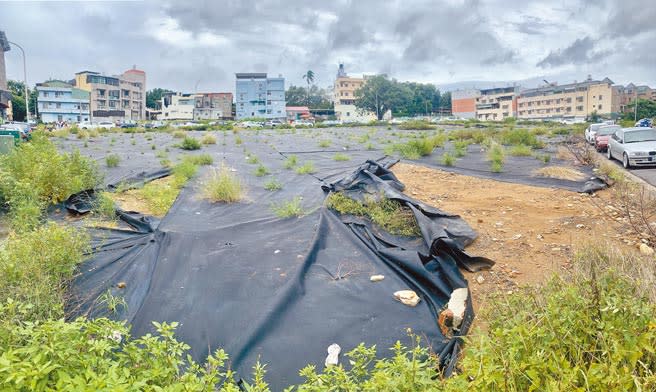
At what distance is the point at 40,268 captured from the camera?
3941 mm

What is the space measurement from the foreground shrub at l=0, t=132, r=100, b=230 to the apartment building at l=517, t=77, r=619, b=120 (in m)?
78.2

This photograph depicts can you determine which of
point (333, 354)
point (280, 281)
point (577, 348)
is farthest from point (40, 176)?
point (577, 348)

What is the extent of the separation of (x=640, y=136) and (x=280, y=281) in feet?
49.3

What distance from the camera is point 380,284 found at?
4.41 meters

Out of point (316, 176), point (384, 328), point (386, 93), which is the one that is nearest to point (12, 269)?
point (384, 328)

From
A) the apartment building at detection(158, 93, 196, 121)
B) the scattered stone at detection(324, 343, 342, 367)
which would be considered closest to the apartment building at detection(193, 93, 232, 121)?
the apartment building at detection(158, 93, 196, 121)

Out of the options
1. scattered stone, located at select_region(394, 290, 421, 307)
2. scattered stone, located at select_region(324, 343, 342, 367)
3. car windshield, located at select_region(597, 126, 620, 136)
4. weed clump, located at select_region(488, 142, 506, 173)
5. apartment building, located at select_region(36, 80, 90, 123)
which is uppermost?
apartment building, located at select_region(36, 80, 90, 123)

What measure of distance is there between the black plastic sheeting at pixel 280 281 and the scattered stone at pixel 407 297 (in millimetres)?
63

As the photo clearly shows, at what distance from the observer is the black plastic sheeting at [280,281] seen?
3.53 m

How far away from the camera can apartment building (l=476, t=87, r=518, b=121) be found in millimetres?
86750

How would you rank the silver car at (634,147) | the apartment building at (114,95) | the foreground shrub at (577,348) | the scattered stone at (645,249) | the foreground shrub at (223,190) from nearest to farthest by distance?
the foreground shrub at (577,348) < the scattered stone at (645,249) < the foreground shrub at (223,190) < the silver car at (634,147) < the apartment building at (114,95)

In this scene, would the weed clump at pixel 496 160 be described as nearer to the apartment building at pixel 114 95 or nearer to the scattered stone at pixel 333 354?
the scattered stone at pixel 333 354

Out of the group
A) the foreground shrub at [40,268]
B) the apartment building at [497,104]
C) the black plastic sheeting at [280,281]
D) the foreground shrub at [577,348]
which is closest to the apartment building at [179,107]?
the apartment building at [497,104]

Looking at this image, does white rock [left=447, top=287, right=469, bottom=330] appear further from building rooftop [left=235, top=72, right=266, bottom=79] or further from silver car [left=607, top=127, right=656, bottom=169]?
building rooftop [left=235, top=72, right=266, bottom=79]
